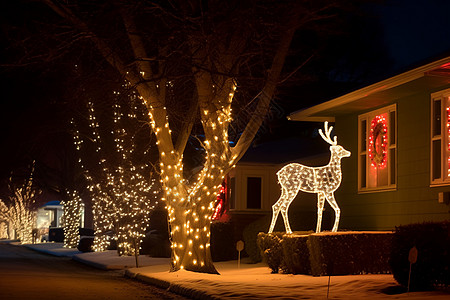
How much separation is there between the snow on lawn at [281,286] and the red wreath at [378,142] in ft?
12.3

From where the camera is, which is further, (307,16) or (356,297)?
(307,16)

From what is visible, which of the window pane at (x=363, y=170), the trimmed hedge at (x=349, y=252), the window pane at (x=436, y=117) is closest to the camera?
the trimmed hedge at (x=349, y=252)

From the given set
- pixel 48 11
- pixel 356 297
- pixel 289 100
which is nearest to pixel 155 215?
pixel 289 100

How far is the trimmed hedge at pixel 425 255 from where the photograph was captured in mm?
12242

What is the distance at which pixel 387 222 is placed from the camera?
18.2m

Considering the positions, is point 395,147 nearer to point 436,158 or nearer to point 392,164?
point 392,164

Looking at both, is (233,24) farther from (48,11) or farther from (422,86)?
(48,11)

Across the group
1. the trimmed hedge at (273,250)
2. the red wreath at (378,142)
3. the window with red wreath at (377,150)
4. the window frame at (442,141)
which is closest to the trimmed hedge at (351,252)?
the window frame at (442,141)

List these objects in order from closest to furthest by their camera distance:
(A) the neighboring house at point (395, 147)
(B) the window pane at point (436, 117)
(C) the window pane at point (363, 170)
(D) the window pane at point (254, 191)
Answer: (A) the neighboring house at point (395, 147) → (B) the window pane at point (436, 117) → (C) the window pane at point (363, 170) → (D) the window pane at point (254, 191)

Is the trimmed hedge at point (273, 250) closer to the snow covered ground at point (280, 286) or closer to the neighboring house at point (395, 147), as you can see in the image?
the snow covered ground at point (280, 286)

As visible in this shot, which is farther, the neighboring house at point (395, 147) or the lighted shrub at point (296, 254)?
the lighted shrub at point (296, 254)

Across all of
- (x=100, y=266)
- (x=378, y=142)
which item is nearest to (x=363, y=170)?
(x=378, y=142)

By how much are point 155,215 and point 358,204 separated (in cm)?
2557

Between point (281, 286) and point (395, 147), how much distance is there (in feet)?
17.8
